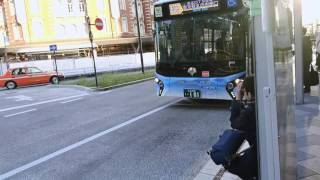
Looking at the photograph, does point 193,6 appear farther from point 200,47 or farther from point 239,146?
point 239,146

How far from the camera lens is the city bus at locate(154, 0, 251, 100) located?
336 inches

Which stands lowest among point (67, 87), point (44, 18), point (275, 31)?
point (67, 87)

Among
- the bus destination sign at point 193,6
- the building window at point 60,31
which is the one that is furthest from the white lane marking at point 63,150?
the building window at point 60,31

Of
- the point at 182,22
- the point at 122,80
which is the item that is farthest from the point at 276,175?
the point at 122,80

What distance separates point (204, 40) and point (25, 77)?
19.5 m

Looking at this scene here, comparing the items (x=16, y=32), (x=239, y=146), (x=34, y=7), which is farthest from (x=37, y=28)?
(x=239, y=146)

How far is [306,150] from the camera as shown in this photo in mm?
5133

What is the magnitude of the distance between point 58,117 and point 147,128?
3.71 metres

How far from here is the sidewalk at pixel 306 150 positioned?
4348 millimetres

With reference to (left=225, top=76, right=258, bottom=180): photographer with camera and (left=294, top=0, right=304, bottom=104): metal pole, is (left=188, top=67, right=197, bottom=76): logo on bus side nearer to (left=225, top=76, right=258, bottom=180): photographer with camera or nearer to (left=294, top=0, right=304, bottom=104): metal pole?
(left=294, top=0, right=304, bottom=104): metal pole

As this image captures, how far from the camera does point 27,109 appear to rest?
12961mm

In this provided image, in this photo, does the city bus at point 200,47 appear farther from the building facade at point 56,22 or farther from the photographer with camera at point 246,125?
the building facade at point 56,22

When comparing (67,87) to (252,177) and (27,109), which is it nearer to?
(27,109)

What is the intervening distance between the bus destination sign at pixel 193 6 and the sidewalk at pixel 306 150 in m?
3.18
